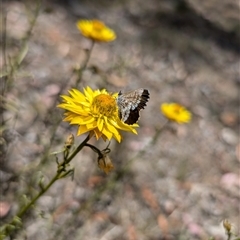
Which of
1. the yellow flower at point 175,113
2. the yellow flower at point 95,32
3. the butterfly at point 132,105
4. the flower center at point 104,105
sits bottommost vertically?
the yellow flower at point 175,113

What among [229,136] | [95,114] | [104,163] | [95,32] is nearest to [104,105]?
[95,114]

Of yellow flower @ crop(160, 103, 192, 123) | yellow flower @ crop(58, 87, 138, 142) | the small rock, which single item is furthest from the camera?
the small rock

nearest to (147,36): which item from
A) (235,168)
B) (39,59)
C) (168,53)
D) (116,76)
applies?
(168,53)

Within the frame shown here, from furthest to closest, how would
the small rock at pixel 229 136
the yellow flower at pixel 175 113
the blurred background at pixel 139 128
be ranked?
the small rock at pixel 229 136
the yellow flower at pixel 175 113
the blurred background at pixel 139 128

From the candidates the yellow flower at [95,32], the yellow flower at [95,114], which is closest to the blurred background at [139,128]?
the yellow flower at [95,32]

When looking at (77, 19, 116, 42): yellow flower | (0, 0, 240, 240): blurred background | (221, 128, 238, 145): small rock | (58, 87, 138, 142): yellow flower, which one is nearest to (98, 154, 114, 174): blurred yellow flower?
(58, 87, 138, 142): yellow flower

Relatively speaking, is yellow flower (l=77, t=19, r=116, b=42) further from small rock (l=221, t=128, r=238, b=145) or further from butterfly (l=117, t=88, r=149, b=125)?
small rock (l=221, t=128, r=238, b=145)

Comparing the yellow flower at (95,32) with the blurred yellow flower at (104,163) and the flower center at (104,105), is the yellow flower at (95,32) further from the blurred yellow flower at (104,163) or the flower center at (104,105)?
the blurred yellow flower at (104,163)
